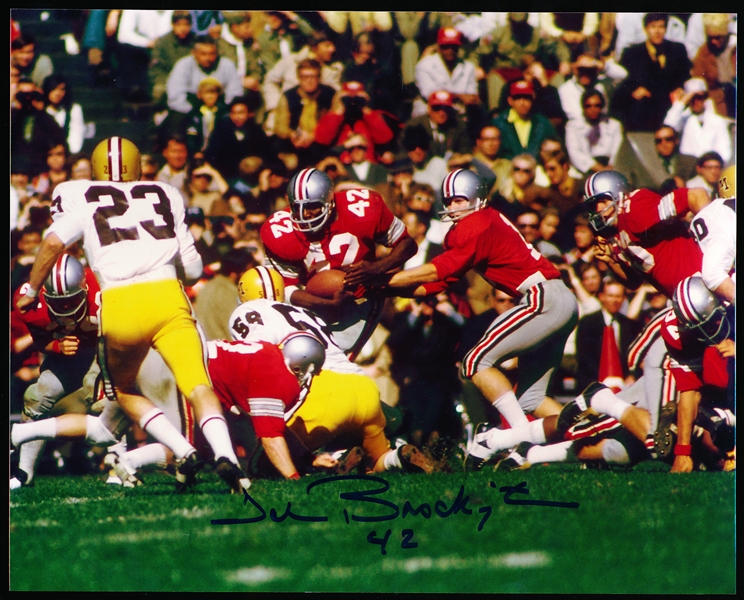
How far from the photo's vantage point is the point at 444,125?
6.19 m

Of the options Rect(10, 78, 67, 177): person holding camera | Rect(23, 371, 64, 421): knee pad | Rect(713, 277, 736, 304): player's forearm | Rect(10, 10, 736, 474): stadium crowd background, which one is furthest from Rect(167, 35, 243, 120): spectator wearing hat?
Rect(713, 277, 736, 304): player's forearm

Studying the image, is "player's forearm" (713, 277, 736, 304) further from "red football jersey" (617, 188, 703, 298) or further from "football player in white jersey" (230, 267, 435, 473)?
"football player in white jersey" (230, 267, 435, 473)

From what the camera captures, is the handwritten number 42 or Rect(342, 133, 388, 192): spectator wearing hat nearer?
the handwritten number 42

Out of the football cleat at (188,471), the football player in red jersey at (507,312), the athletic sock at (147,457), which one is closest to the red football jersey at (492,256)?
the football player in red jersey at (507,312)

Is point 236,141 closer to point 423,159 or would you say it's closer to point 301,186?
point 301,186

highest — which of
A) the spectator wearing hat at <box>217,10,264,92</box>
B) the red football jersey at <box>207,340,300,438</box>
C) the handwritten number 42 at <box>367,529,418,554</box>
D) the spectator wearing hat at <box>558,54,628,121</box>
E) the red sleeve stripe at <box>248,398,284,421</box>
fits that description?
the spectator wearing hat at <box>217,10,264,92</box>

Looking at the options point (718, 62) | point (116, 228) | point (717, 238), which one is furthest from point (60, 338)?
point (718, 62)

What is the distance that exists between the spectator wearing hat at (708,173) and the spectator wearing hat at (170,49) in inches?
110

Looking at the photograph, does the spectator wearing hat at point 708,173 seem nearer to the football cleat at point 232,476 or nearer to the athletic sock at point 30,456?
the football cleat at point 232,476

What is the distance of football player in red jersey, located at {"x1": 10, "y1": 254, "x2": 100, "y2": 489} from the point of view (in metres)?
6.09

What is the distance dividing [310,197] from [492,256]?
1.02m

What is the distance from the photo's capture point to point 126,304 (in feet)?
19.9

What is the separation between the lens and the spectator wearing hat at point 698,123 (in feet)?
20.3

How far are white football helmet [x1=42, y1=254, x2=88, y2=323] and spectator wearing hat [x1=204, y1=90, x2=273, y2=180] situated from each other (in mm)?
908
